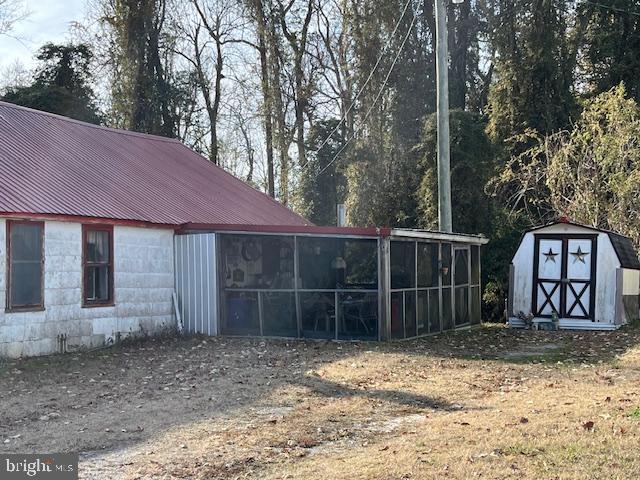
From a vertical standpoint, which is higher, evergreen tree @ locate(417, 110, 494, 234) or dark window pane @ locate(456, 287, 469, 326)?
evergreen tree @ locate(417, 110, 494, 234)

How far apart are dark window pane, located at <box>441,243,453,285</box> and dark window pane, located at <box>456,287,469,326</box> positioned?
74cm

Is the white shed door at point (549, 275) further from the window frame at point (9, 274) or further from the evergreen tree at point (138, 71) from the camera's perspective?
the evergreen tree at point (138, 71)

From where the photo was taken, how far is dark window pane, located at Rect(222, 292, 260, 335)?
16.0 metres

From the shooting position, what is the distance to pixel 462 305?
19.0 meters

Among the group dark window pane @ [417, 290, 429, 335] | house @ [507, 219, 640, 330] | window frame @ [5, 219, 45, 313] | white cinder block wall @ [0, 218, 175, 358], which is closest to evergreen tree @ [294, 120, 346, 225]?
house @ [507, 219, 640, 330]

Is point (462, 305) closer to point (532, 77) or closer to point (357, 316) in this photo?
point (357, 316)

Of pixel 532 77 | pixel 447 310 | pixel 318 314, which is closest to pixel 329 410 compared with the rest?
pixel 318 314

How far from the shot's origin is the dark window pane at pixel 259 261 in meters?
17.0

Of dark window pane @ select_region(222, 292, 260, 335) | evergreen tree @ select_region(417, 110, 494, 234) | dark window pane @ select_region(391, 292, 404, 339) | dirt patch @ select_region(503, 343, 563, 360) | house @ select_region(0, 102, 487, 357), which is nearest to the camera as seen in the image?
house @ select_region(0, 102, 487, 357)

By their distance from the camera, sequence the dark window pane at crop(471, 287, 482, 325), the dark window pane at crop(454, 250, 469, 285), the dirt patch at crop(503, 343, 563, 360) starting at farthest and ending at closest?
the dark window pane at crop(471, 287, 482, 325) < the dark window pane at crop(454, 250, 469, 285) < the dirt patch at crop(503, 343, 563, 360)

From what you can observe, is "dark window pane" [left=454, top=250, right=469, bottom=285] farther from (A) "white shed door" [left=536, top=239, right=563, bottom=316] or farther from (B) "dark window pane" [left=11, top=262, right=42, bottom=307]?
(B) "dark window pane" [left=11, top=262, right=42, bottom=307]

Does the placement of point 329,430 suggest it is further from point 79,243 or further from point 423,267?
point 423,267

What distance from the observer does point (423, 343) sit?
1531cm

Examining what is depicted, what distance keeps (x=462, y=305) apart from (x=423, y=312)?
8.86ft
